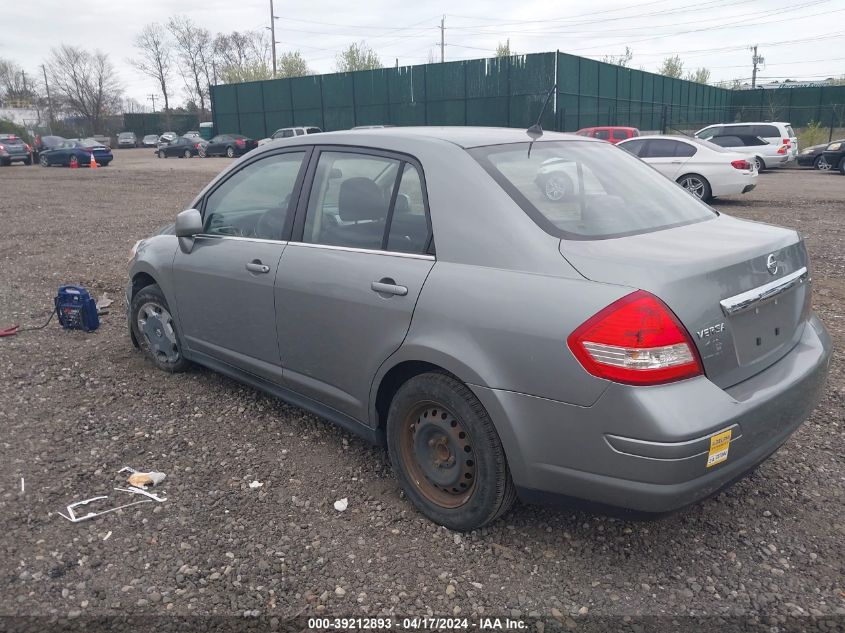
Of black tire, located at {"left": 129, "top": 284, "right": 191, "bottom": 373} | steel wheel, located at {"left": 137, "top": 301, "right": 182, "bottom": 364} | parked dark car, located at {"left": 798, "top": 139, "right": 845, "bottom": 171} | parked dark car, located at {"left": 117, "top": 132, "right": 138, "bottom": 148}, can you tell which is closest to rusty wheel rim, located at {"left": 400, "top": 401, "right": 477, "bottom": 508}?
black tire, located at {"left": 129, "top": 284, "right": 191, "bottom": 373}

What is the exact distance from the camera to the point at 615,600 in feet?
8.57

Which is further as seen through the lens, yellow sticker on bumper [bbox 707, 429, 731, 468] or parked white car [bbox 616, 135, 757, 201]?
parked white car [bbox 616, 135, 757, 201]

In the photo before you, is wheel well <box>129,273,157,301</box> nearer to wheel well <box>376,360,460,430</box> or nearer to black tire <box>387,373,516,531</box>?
wheel well <box>376,360,460,430</box>

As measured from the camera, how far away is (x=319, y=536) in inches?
120

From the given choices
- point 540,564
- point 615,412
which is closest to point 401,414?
point 540,564

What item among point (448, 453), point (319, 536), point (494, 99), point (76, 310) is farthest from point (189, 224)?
point (494, 99)

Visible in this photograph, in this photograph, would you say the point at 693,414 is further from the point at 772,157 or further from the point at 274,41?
the point at 274,41

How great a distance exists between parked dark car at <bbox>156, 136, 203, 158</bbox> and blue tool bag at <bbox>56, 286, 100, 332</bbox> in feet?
123

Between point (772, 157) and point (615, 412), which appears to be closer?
point (615, 412)

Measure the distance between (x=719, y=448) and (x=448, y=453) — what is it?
110 cm

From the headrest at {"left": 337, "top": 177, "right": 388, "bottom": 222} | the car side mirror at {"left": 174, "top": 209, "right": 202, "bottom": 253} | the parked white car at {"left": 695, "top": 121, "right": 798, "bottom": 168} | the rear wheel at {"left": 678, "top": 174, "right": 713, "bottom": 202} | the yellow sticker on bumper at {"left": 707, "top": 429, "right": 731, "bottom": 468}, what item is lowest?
the yellow sticker on bumper at {"left": 707, "top": 429, "right": 731, "bottom": 468}

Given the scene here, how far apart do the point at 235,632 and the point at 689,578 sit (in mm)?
1748

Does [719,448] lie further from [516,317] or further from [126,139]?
[126,139]

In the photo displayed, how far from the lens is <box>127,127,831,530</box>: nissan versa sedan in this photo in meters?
2.41
